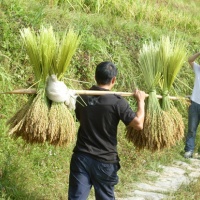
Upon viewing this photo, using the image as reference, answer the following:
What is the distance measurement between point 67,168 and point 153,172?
63.3 inches

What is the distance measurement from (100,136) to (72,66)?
10.2 ft

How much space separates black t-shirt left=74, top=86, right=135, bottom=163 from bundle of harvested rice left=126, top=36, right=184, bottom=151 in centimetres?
62

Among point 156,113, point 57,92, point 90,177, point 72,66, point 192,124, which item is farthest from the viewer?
point 192,124

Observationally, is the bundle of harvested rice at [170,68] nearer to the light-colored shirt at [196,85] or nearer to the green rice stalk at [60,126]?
the green rice stalk at [60,126]

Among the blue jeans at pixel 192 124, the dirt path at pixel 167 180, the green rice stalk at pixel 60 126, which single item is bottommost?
the dirt path at pixel 167 180

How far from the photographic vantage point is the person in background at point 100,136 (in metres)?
4.34

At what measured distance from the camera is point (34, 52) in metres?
4.45

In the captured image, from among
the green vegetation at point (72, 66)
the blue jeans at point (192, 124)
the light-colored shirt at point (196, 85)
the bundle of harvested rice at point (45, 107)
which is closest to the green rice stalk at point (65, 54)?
the bundle of harvested rice at point (45, 107)

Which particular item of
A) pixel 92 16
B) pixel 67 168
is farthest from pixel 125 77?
pixel 67 168

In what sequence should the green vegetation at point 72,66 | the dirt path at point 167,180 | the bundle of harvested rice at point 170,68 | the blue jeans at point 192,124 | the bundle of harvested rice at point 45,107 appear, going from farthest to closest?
the blue jeans at point 192,124 → the dirt path at point 167,180 → the green vegetation at point 72,66 → the bundle of harvested rice at point 170,68 → the bundle of harvested rice at point 45,107

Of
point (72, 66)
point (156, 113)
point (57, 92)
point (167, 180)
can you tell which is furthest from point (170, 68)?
point (72, 66)

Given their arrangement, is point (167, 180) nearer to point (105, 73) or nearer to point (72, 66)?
point (72, 66)

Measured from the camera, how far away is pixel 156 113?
5000mm

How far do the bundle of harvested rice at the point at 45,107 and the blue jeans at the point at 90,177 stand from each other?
0.77ft
